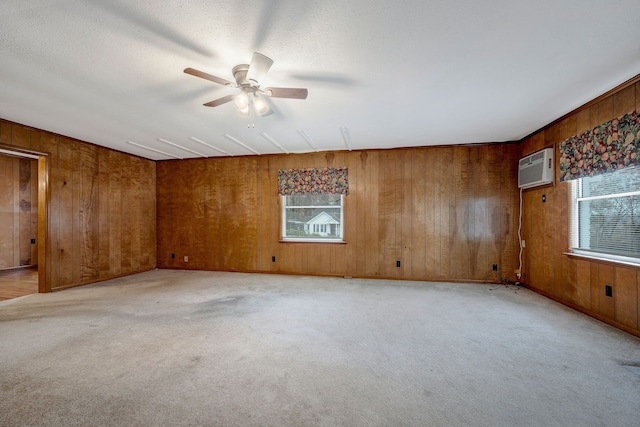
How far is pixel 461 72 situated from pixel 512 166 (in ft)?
9.46

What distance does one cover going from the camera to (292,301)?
3.53 m

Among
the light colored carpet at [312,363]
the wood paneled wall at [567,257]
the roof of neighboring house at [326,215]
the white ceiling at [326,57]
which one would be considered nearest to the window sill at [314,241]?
the roof of neighboring house at [326,215]

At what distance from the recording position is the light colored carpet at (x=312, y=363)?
1545 millimetres

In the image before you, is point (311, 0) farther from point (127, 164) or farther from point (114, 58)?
point (127, 164)

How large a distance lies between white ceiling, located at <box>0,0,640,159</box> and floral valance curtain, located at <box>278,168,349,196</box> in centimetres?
147

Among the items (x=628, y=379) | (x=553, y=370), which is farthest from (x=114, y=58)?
(x=628, y=379)

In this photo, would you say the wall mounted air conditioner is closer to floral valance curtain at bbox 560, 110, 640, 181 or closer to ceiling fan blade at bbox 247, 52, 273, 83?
floral valance curtain at bbox 560, 110, 640, 181

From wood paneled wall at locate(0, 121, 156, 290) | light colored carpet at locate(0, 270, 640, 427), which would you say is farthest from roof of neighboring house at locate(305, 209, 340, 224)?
wood paneled wall at locate(0, 121, 156, 290)

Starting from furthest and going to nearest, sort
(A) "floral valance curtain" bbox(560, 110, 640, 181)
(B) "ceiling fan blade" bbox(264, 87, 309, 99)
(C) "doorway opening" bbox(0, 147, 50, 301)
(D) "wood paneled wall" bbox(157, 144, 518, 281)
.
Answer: (C) "doorway opening" bbox(0, 147, 50, 301) < (D) "wood paneled wall" bbox(157, 144, 518, 281) < (A) "floral valance curtain" bbox(560, 110, 640, 181) < (B) "ceiling fan blade" bbox(264, 87, 309, 99)

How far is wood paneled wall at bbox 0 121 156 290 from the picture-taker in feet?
13.0

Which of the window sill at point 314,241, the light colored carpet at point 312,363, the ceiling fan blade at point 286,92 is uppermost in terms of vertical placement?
the ceiling fan blade at point 286,92

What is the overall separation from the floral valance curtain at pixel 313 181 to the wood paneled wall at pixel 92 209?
2897 mm

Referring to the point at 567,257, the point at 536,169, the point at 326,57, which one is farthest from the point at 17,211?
the point at 567,257

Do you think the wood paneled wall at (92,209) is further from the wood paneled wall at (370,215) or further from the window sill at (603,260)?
the window sill at (603,260)
